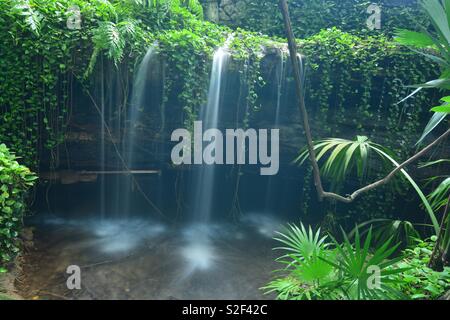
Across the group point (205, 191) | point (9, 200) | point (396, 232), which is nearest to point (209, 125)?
point (205, 191)

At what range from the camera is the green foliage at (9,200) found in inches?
124

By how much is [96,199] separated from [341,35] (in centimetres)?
516

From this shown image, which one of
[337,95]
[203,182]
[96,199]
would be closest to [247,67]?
[337,95]

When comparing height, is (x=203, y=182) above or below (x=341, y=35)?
below

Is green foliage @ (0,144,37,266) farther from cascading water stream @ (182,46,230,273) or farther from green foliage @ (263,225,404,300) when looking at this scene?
green foliage @ (263,225,404,300)

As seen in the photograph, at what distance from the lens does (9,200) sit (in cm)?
324

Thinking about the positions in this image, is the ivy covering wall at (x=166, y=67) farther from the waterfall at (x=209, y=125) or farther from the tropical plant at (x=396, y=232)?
the tropical plant at (x=396, y=232)

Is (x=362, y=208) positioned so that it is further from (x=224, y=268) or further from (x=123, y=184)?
(x=123, y=184)

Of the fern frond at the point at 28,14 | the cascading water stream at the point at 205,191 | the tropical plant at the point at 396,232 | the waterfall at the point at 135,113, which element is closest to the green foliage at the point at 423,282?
the tropical plant at the point at 396,232

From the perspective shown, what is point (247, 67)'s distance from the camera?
4980mm

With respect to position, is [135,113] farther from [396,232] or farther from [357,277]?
[396,232]

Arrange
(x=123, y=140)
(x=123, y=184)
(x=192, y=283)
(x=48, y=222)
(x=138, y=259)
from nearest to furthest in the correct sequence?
(x=192, y=283), (x=138, y=259), (x=48, y=222), (x=123, y=140), (x=123, y=184)

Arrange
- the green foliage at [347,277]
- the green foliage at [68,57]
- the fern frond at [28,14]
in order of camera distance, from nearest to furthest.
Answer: the green foliage at [347,277]
the fern frond at [28,14]
the green foliage at [68,57]

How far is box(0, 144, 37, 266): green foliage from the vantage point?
315 centimetres
